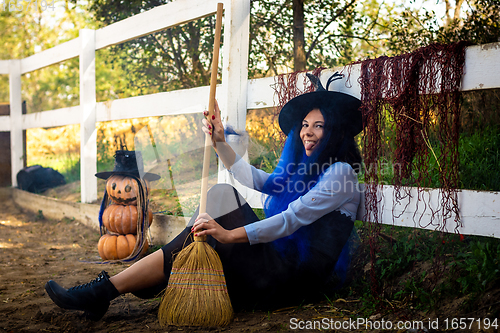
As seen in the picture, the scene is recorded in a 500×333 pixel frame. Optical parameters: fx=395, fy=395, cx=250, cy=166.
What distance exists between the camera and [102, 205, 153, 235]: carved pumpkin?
135 inches

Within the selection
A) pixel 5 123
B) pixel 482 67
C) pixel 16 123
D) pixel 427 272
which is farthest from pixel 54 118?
pixel 482 67

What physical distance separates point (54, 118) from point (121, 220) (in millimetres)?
2681

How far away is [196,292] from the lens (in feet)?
6.51

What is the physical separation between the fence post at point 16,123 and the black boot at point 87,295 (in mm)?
5162

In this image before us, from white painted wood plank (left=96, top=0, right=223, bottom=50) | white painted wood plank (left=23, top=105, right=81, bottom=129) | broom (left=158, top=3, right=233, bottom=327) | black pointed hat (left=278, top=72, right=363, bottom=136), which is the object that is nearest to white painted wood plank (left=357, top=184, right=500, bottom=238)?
black pointed hat (left=278, top=72, right=363, bottom=136)

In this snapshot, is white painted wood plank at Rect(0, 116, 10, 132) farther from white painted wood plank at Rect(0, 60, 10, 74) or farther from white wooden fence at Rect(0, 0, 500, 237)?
white painted wood plank at Rect(0, 60, 10, 74)

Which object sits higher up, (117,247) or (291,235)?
(291,235)

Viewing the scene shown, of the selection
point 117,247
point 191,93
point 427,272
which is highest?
point 191,93

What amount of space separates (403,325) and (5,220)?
208 inches

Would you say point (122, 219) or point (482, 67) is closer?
point (482, 67)

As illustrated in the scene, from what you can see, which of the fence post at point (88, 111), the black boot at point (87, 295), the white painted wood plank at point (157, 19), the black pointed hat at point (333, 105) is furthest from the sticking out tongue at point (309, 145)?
the fence post at point (88, 111)

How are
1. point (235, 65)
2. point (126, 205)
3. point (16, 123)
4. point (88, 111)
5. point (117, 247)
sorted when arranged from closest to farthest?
point (235, 65), point (117, 247), point (126, 205), point (88, 111), point (16, 123)

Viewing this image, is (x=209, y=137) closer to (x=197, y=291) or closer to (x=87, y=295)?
(x=197, y=291)

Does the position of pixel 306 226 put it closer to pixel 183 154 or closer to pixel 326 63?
pixel 183 154
